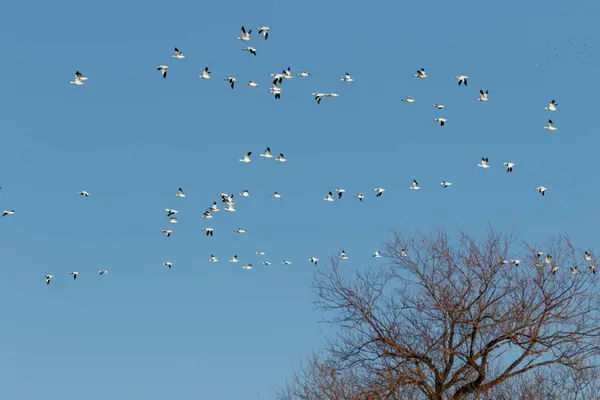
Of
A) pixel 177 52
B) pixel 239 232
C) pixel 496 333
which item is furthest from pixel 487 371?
pixel 239 232

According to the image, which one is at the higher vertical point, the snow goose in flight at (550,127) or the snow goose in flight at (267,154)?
the snow goose in flight at (267,154)

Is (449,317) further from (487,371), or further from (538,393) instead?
(538,393)

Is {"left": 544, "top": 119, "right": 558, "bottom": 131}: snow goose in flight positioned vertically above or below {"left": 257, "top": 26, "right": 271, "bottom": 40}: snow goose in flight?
below

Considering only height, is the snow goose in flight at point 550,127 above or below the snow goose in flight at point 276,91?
below

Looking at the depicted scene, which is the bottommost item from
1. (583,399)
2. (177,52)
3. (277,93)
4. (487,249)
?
(583,399)

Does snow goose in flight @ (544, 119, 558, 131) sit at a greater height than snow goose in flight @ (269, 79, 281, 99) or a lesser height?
lesser

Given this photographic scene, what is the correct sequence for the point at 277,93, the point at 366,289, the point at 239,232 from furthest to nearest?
the point at 239,232
the point at 277,93
the point at 366,289

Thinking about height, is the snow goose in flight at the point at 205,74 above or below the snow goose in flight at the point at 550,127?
above

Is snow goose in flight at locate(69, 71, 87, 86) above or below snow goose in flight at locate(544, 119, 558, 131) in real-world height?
above

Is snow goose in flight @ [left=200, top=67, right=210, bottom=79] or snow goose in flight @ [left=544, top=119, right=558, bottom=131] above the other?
snow goose in flight @ [left=200, top=67, right=210, bottom=79]

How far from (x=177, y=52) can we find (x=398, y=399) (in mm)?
20864

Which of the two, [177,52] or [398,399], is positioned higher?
[177,52]

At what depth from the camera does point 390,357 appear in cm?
1872

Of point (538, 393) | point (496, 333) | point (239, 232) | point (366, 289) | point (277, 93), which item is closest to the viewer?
point (496, 333)
